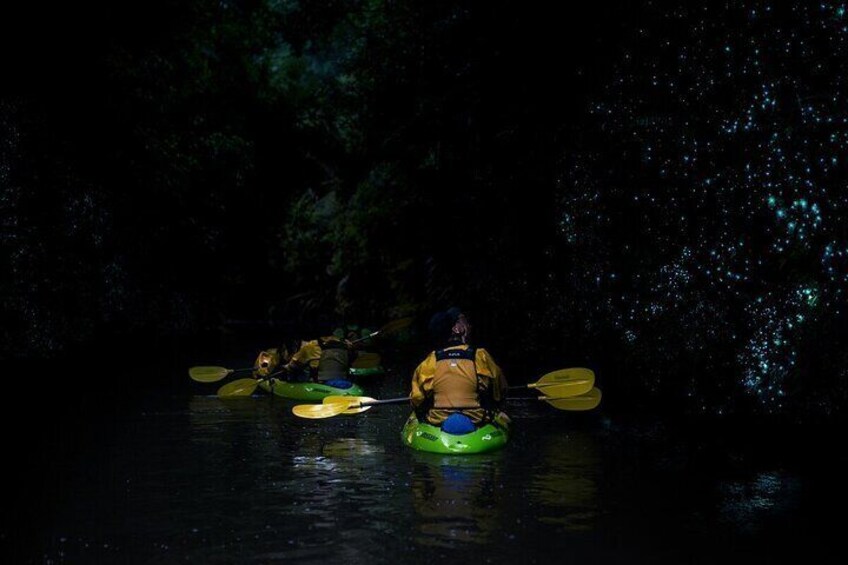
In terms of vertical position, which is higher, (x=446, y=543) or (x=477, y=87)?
(x=477, y=87)

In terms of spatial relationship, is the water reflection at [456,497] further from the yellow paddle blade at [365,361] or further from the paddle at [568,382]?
the yellow paddle blade at [365,361]

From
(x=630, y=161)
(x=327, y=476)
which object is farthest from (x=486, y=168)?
(x=327, y=476)

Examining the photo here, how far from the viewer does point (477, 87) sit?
20688 mm

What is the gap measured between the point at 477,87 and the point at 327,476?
1339 cm

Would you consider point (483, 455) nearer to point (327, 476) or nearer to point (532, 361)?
point (327, 476)

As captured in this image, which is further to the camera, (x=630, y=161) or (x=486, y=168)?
(x=486, y=168)

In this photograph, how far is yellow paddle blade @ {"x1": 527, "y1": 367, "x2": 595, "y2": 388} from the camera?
11141mm

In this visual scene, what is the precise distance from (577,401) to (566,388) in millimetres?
203

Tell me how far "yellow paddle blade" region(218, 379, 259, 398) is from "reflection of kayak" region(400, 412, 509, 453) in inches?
188

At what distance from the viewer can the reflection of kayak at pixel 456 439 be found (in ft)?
31.2

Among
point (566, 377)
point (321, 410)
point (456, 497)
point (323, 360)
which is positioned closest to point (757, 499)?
point (456, 497)

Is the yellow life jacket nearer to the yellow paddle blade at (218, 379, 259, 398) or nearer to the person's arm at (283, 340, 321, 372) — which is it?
the person's arm at (283, 340, 321, 372)

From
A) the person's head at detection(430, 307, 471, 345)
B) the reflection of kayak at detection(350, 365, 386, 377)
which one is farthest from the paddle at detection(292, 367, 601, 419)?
the reflection of kayak at detection(350, 365, 386, 377)

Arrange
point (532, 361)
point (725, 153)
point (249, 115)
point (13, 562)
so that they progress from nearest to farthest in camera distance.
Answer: point (13, 562)
point (725, 153)
point (532, 361)
point (249, 115)
